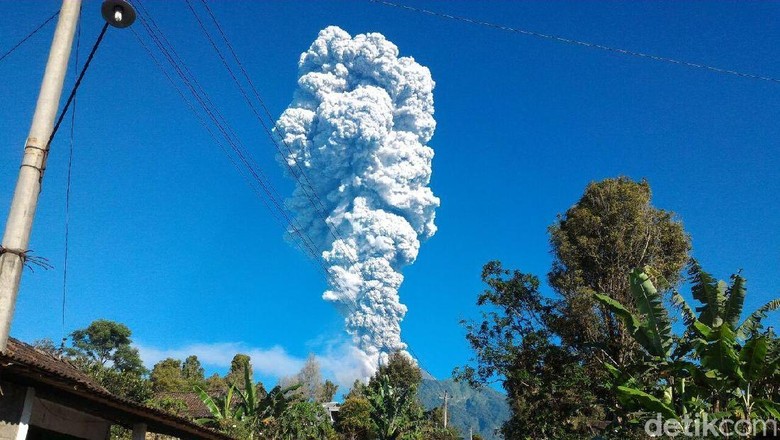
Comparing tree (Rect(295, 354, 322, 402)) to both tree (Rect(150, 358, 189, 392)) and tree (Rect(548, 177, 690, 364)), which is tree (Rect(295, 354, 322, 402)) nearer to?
tree (Rect(150, 358, 189, 392))

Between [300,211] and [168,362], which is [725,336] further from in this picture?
[300,211]

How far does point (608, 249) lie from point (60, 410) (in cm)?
2271

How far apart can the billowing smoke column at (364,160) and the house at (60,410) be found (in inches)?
2659

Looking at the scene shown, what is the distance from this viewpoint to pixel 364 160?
3364 inches

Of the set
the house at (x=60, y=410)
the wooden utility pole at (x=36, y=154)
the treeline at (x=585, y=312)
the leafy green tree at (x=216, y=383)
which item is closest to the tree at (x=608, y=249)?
the treeline at (x=585, y=312)

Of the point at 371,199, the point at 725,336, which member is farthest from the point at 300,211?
the point at 725,336

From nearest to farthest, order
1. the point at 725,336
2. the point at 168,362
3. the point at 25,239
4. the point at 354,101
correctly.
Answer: the point at 25,239 < the point at 725,336 < the point at 168,362 < the point at 354,101

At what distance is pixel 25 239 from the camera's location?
21.1 feet

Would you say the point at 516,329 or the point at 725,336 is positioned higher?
the point at 516,329

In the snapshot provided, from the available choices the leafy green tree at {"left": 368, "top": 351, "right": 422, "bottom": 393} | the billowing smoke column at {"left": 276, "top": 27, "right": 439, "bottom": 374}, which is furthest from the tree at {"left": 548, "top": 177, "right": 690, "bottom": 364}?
the billowing smoke column at {"left": 276, "top": 27, "right": 439, "bottom": 374}

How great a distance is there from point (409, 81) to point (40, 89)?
269 feet

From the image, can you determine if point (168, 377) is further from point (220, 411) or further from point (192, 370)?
point (220, 411)

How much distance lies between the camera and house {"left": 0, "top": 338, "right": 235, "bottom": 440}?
6450 mm

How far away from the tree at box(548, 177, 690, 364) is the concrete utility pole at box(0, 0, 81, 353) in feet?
72.0
